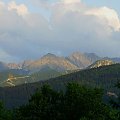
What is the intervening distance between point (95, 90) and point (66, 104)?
556 centimetres

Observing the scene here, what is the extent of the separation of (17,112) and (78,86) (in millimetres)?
11285

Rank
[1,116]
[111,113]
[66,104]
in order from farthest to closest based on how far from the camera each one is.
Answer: [1,116] < [66,104] < [111,113]

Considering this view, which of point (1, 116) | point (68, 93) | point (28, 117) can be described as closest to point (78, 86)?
point (68, 93)

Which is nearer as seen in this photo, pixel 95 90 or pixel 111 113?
pixel 111 113

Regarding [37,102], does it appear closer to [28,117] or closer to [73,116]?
[28,117]

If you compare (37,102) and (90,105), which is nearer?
(90,105)

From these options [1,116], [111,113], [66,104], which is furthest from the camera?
[1,116]

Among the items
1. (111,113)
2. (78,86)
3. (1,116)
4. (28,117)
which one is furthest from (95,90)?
(1,116)

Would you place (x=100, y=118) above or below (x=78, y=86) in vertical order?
below

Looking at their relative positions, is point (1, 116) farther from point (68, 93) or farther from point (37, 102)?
point (68, 93)

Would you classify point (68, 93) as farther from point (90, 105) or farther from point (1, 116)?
point (1, 116)

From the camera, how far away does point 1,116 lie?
7650 cm

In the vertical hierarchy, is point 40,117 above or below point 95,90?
below

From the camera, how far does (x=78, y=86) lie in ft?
199
